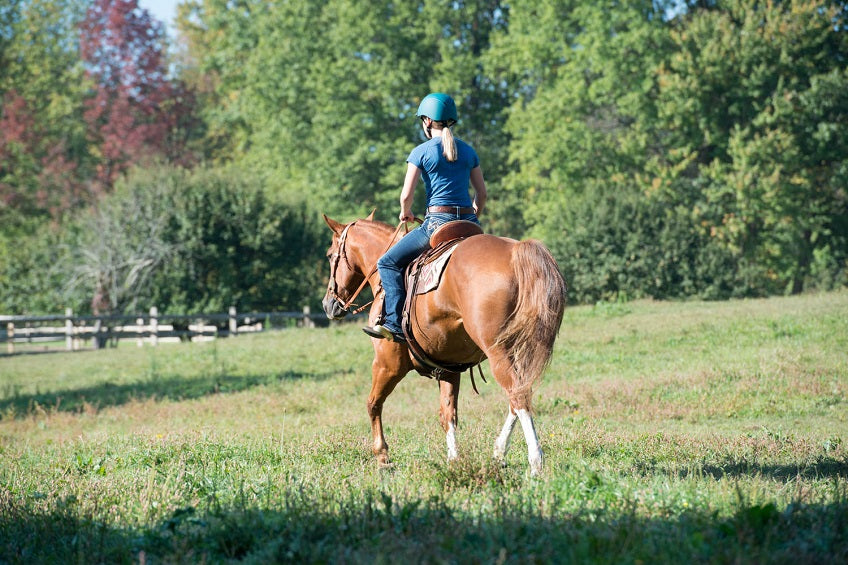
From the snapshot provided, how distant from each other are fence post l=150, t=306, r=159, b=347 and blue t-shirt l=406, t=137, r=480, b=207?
26753 mm

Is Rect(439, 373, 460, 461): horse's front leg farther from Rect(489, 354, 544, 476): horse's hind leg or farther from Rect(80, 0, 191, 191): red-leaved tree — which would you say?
Rect(80, 0, 191, 191): red-leaved tree

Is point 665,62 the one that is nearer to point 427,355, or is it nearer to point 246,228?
point 246,228

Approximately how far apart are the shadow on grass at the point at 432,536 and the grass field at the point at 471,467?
0.05 feet

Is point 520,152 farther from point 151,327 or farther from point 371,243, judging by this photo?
point 371,243

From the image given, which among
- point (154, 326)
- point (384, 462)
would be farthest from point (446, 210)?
point (154, 326)

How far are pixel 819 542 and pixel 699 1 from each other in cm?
3782

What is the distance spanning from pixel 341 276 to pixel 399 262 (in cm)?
185

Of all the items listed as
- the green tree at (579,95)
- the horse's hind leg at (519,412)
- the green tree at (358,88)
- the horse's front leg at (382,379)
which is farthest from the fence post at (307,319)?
the horse's hind leg at (519,412)

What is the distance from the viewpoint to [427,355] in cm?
777

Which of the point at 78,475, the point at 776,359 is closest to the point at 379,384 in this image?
the point at 78,475

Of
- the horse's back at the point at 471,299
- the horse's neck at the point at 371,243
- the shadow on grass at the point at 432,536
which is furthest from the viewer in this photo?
the horse's neck at the point at 371,243

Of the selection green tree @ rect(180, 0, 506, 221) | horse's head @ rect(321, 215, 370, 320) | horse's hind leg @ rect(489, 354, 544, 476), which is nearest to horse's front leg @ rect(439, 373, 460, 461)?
horse's hind leg @ rect(489, 354, 544, 476)

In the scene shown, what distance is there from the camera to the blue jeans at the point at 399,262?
311 inches

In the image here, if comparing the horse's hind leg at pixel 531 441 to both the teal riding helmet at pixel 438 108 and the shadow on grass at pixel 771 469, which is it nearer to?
the shadow on grass at pixel 771 469
